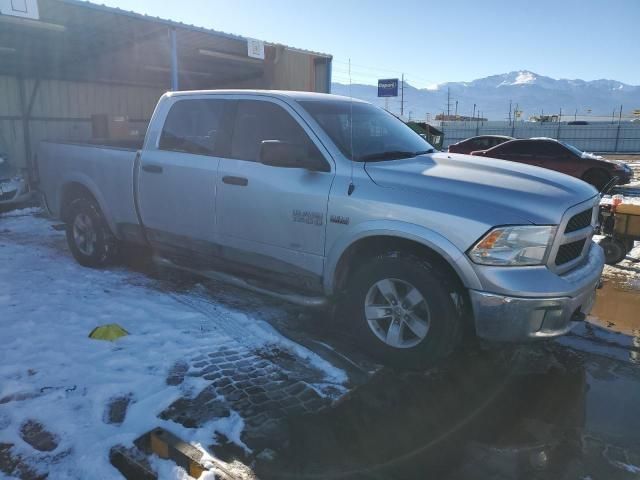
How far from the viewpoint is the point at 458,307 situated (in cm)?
328

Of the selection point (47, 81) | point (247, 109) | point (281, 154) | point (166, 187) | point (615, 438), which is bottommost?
point (615, 438)

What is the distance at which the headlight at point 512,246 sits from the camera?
3.09m

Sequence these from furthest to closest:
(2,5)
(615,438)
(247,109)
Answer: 1. (2,5)
2. (247,109)
3. (615,438)

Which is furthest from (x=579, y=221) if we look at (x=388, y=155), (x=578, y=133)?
(x=578, y=133)

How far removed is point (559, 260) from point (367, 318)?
1.36 meters

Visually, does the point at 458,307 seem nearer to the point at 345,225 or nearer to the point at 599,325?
the point at 345,225

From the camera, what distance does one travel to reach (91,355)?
366 centimetres

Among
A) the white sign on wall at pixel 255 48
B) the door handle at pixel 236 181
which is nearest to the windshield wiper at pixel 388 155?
the door handle at pixel 236 181

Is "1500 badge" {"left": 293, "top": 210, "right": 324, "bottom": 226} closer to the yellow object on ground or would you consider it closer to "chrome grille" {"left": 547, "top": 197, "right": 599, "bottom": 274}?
"chrome grille" {"left": 547, "top": 197, "right": 599, "bottom": 274}

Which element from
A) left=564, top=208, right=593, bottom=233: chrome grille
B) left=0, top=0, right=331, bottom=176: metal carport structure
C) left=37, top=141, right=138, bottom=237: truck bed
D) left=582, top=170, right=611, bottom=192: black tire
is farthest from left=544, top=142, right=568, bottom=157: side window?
left=37, top=141, right=138, bottom=237: truck bed

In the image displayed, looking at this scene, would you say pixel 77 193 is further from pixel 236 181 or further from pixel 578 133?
pixel 578 133

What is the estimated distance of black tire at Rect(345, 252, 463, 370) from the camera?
3.28 meters

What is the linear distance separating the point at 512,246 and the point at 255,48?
10.1 metres

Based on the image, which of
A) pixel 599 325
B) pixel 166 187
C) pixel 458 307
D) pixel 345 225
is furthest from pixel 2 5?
pixel 599 325
